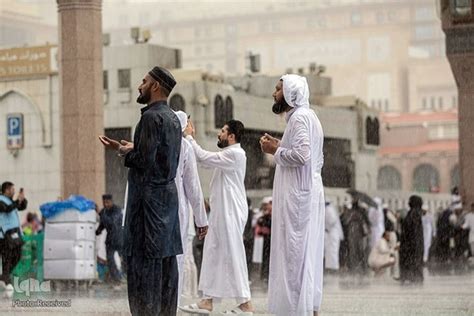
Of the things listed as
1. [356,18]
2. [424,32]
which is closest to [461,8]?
[356,18]

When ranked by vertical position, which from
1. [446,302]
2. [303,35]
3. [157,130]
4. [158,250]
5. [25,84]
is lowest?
[446,302]

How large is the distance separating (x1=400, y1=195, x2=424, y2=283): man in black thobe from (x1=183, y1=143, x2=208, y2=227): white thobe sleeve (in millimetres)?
9369

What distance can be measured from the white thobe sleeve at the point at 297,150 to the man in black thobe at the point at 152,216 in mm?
1285

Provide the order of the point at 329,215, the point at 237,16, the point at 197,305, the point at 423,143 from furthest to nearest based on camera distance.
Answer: the point at 237,16 < the point at 423,143 < the point at 329,215 < the point at 197,305

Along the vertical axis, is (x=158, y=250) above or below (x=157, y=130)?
below

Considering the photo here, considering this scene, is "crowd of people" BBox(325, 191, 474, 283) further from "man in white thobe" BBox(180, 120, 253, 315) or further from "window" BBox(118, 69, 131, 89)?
"window" BBox(118, 69, 131, 89)

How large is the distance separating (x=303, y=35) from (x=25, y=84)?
9519 cm

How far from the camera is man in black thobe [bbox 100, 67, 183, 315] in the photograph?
26.4 ft

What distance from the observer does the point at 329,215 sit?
24078mm

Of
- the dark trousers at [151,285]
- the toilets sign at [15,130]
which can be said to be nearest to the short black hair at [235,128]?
the dark trousers at [151,285]

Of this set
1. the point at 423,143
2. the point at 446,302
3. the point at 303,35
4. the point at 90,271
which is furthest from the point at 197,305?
the point at 303,35

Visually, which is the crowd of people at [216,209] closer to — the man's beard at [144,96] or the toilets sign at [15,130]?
the man's beard at [144,96]

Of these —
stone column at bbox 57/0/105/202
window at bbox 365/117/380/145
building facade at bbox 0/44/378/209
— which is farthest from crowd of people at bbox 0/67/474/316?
window at bbox 365/117/380/145

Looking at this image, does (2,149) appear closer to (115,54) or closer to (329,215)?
(115,54)
